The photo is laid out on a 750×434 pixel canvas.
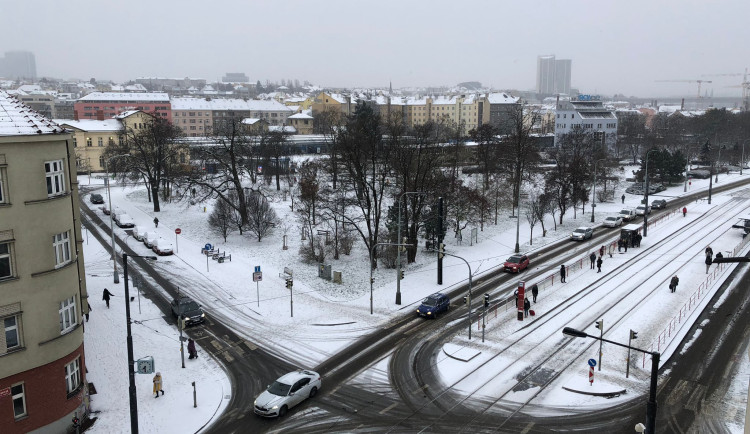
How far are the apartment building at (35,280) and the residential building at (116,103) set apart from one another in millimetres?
126708

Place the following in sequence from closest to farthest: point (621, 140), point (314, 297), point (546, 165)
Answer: point (314, 297) < point (546, 165) < point (621, 140)

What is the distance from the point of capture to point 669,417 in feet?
67.0

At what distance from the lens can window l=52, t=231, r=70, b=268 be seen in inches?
755

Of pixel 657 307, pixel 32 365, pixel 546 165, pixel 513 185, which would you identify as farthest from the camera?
pixel 546 165

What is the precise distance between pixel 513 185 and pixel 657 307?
113 ft

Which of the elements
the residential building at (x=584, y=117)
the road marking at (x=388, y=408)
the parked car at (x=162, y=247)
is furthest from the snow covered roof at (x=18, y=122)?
the residential building at (x=584, y=117)

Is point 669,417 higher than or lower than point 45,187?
lower

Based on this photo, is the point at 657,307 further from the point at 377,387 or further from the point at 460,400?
the point at 377,387

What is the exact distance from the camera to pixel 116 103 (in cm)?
14700

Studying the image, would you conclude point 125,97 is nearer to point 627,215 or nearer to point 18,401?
point 627,215

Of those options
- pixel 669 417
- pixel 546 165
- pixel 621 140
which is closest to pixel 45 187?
pixel 669 417

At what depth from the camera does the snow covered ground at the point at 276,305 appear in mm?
22688

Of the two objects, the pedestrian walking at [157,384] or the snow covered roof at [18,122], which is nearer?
the snow covered roof at [18,122]

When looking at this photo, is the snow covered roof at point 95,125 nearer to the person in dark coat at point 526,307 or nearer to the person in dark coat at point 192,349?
the person in dark coat at point 192,349
